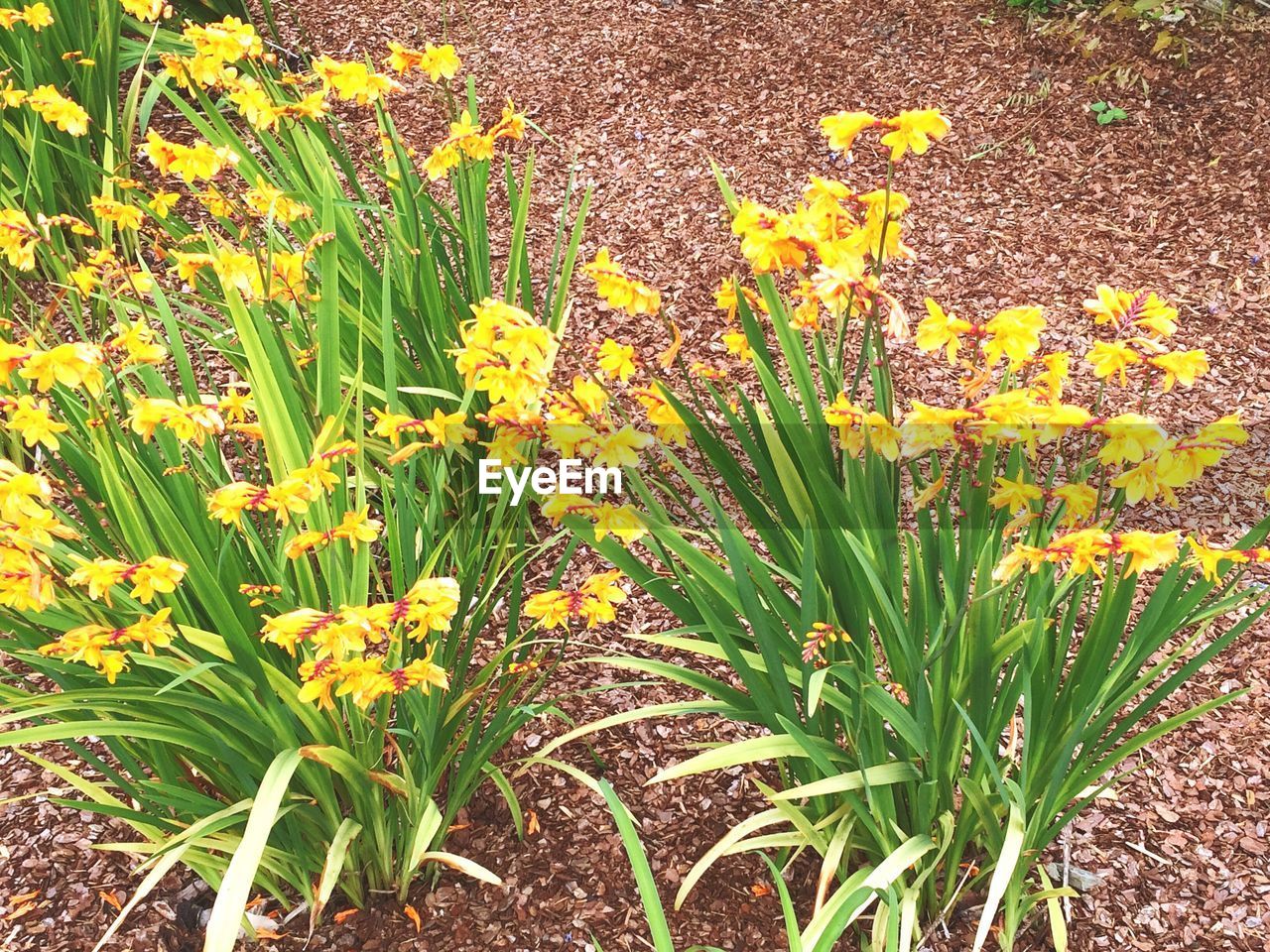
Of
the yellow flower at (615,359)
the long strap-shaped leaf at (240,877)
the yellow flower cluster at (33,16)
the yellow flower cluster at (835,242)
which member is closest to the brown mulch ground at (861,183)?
the long strap-shaped leaf at (240,877)

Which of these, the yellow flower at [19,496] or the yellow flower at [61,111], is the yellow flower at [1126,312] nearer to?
the yellow flower at [19,496]

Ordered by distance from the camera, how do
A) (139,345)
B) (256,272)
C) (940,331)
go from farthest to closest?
1. (256,272)
2. (139,345)
3. (940,331)

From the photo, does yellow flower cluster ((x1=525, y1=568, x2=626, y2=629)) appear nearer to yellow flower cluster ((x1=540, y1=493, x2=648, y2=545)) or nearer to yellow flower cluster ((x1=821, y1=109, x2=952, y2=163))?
yellow flower cluster ((x1=540, y1=493, x2=648, y2=545))

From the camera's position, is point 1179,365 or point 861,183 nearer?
point 1179,365

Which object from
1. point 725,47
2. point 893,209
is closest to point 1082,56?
point 725,47

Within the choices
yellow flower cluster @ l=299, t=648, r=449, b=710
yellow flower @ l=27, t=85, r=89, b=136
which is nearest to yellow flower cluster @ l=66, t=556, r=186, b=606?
yellow flower cluster @ l=299, t=648, r=449, b=710

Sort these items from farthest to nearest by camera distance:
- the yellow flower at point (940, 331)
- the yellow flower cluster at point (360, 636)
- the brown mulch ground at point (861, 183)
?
the brown mulch ground at point (861, 183), the yellow flower at point (940, 331), the yellow flower cluster at point (360, 636)

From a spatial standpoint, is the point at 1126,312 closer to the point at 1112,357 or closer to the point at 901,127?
the point at 1112,357

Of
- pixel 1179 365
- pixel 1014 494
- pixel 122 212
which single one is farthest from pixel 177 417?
pixel 1179 365

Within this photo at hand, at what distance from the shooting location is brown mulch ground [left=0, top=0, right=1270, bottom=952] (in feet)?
5.60

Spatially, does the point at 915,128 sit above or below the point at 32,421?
above

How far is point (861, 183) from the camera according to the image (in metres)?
3.51

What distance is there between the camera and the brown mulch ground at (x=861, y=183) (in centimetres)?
171

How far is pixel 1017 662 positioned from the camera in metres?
1.42
